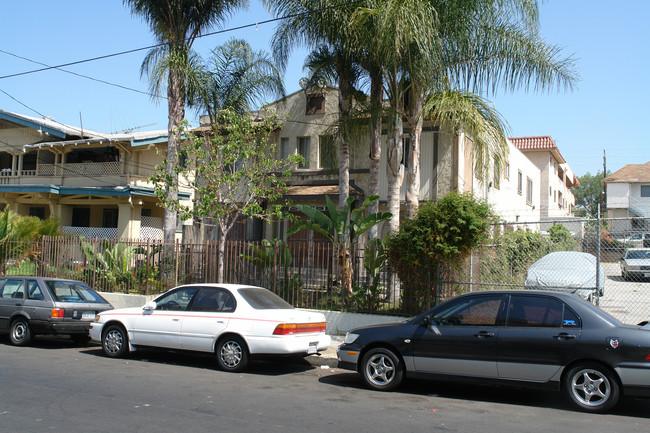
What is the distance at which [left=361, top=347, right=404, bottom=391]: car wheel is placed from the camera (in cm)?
802

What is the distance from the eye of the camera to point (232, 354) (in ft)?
30.1

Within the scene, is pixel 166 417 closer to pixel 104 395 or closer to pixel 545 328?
pixel 104 395

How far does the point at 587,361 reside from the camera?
6.88m

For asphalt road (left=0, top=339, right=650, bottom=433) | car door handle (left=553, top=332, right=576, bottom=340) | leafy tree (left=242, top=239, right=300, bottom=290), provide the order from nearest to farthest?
asphalt road (left=0, top=339, right=650, bottom=433)
car door handle (left=553, top=332, right=576, bottom=340)
leafy tree (left=242, top=239, right=300, bottom=290)

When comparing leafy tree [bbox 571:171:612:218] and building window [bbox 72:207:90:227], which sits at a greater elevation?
leafy tree [bbox 571:171:612:218]

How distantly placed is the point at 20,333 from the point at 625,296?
12.1 metres

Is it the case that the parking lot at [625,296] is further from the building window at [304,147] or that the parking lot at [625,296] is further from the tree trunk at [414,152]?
the building window at [304,147]

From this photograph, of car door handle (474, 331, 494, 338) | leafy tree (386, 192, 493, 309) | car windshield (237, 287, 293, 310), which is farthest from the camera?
leafy tree (386, 192, 493, 309)

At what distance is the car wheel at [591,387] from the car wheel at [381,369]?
223cm

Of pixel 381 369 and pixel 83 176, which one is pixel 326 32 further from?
pixel 83 176

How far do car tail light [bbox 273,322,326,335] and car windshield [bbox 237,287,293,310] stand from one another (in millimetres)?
630

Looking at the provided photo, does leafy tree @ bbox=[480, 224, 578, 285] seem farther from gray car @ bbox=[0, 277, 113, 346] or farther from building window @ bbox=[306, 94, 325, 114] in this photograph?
building window @ bbox=[306, 94, 325, 114]

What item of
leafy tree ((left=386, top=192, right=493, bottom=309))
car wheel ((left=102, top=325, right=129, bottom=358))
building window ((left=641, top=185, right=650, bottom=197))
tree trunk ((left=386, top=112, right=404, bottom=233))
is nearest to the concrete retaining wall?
leafy tree ((left=386, top=192, right=493, bottom=309))

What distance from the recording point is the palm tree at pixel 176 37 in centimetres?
1744
